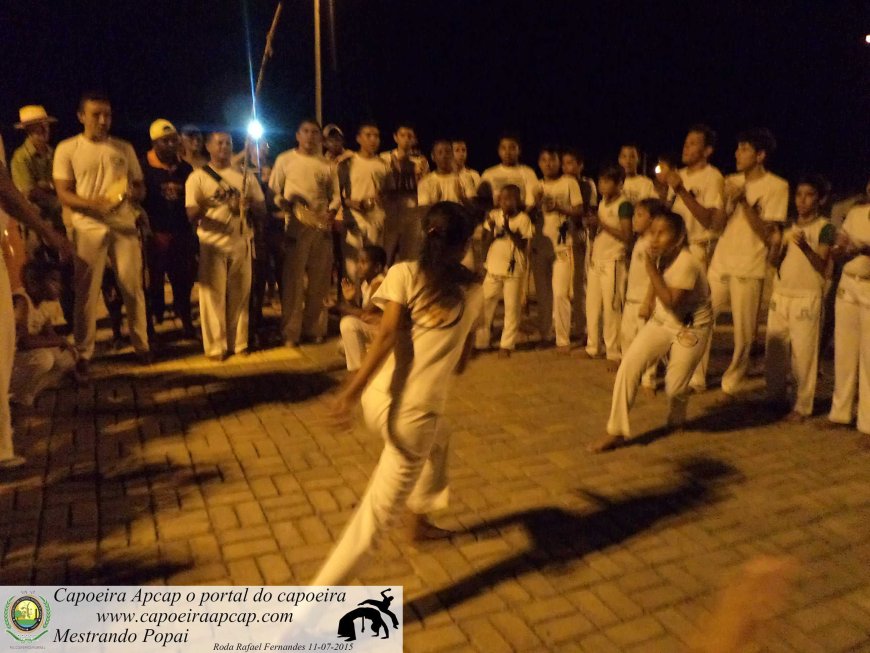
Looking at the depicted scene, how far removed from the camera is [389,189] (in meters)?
8.52

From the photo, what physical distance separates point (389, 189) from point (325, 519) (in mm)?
5167

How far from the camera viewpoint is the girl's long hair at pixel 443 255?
315 cm

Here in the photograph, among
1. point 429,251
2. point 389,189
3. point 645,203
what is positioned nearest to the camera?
point 429,251

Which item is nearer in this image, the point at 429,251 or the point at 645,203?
the point at 429,251

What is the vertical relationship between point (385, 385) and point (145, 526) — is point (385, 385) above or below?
above

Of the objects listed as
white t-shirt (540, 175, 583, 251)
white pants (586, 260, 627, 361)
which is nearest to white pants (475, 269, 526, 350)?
white t-shirt (540, 175, 583, 251)

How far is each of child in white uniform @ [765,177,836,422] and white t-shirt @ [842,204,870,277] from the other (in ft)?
0.63

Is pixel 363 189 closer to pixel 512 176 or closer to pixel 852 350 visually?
pixel 512 176

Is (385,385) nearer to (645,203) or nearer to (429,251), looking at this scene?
(429,251)

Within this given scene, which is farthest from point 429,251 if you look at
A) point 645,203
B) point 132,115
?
point 132,115

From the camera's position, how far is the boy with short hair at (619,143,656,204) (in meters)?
8.09

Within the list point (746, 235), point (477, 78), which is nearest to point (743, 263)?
point (746, 235)

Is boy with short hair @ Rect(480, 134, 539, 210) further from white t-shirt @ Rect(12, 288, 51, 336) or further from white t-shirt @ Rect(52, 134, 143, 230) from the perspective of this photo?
white t-shirt @ Rect(12, 288, 51, 336)

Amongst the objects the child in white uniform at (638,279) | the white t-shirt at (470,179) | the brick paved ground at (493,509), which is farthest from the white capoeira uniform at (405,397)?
the white t-shirt at (470,179)
